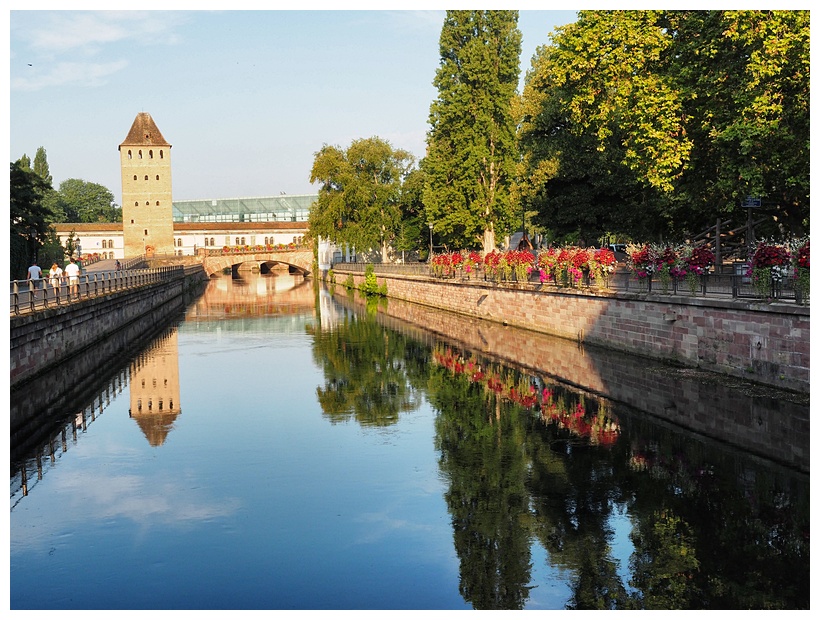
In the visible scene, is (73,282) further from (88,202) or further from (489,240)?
(88,202)

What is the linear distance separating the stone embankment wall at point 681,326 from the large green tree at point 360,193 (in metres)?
34.2

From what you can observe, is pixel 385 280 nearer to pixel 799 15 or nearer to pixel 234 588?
pixel 799 15

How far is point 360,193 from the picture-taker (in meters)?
70.7

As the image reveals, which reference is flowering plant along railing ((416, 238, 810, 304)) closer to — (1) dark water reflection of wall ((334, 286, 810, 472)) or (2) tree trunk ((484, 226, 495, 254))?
(1) dark water reflection of wall ((334, 286, 810, 472))

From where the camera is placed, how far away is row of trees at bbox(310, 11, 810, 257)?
23578mm

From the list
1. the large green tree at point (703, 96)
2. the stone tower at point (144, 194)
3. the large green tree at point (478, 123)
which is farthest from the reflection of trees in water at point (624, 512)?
the stone tower at point (144, 194)

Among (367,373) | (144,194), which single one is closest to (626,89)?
(367,373)

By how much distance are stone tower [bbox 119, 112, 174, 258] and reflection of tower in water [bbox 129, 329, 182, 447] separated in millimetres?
83187

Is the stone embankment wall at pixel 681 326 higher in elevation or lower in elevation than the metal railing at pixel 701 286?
lower

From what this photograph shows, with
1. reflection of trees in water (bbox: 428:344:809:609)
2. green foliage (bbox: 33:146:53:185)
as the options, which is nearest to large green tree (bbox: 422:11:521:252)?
reflection of trees in water (bbox: 428:344:809:609)

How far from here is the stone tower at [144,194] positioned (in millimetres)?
112562

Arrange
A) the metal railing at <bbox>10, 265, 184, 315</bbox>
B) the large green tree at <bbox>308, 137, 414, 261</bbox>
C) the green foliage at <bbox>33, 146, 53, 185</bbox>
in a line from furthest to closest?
1. the green foliage at <bbox>33, 146, 53, 185</bbox>
2. the large green tree at <bbox>308, 137, 414, 261</bbox>
3. the metal railing at <bbox>10, 265, 184, 315</bbox>

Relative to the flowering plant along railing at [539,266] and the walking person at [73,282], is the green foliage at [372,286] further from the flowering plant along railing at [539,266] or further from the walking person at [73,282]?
the walking person at [73,282]

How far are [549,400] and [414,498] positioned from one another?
7850mm
